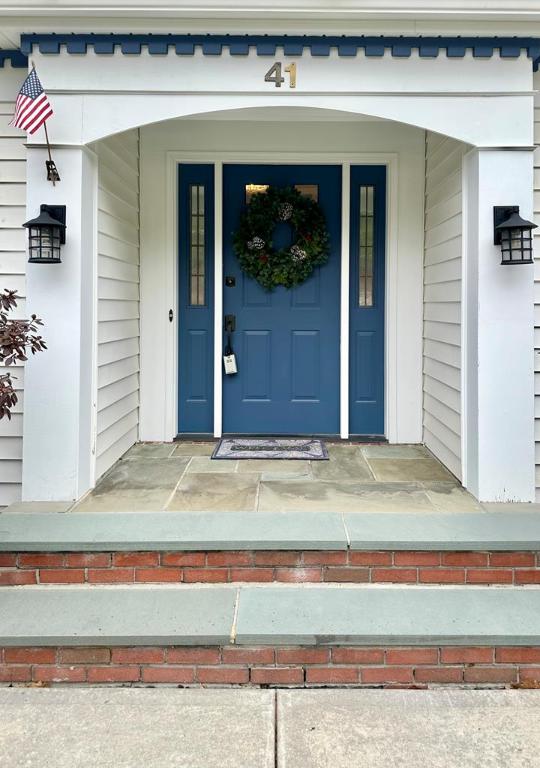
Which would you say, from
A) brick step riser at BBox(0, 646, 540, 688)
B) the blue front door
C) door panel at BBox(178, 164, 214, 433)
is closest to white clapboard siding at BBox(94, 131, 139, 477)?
door panel at BBox(178, 164, 214, 433)

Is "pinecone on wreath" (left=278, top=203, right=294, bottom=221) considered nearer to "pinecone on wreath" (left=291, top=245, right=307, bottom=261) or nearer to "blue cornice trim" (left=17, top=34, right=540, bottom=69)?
"pinecone on wreath" (left=291, top=245, right=307, bottom=261)

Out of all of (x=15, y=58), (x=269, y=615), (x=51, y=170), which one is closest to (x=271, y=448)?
(x=269, y=615)

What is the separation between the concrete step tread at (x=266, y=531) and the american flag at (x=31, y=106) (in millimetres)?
1891

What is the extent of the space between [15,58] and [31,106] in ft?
2.00

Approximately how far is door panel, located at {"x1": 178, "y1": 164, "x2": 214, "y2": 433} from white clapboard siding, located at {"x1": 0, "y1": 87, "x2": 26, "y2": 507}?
1.34 metres

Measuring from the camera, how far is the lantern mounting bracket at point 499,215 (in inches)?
125

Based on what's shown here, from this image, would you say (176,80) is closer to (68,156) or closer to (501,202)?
(68,156)

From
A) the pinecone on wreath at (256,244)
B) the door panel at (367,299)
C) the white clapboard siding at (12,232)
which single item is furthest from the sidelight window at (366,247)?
the white clapboard siding at (12,232)

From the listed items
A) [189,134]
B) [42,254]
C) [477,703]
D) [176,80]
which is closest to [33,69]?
[176,80]

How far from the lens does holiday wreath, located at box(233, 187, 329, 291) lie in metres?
4.48

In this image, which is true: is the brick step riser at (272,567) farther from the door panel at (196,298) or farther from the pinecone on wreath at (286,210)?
the pinecone on wreath at (286,210)

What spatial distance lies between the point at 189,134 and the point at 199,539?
9.93 feet

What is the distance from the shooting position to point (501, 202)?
3232 millimetres

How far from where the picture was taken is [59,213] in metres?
3.21
